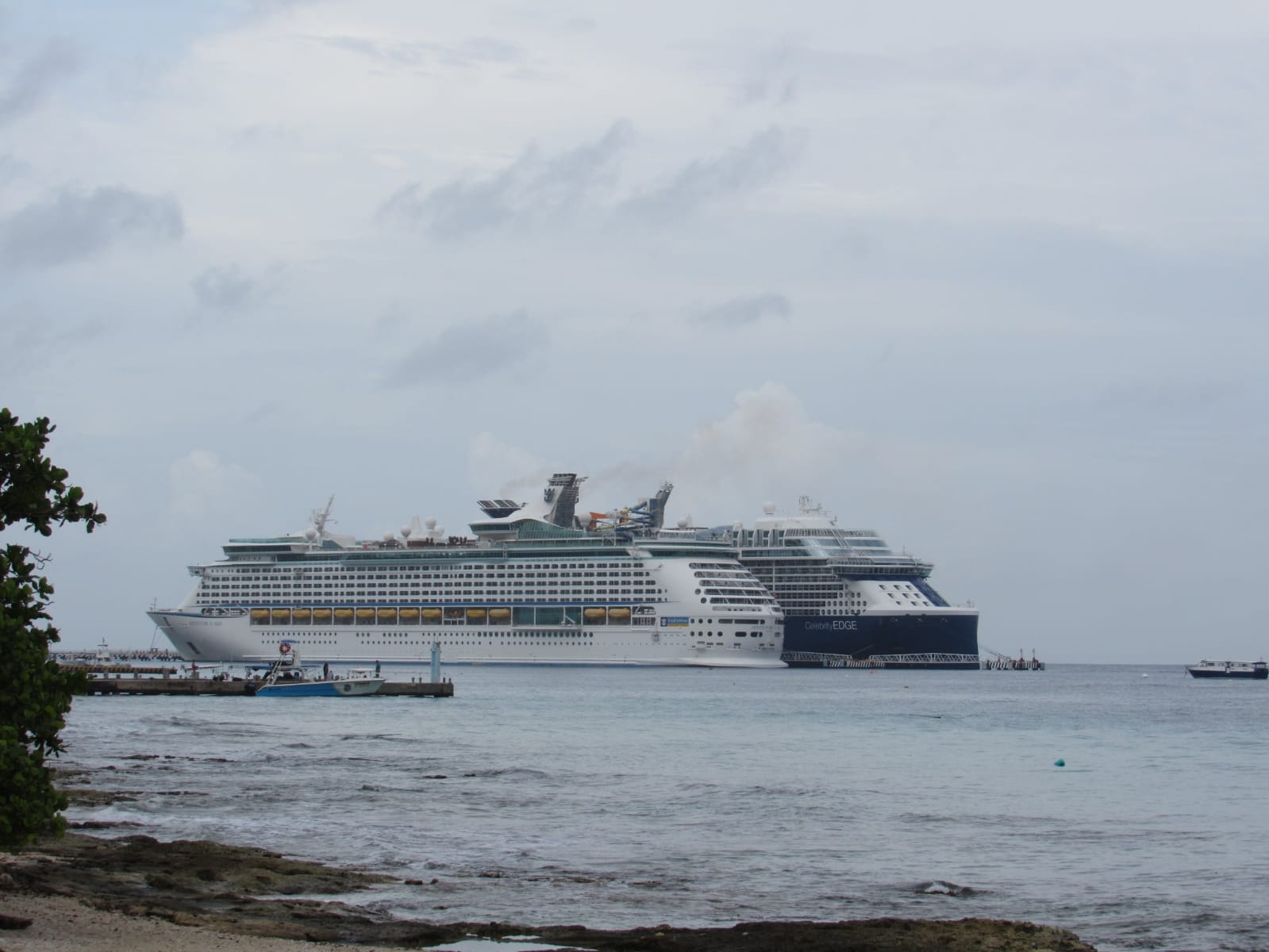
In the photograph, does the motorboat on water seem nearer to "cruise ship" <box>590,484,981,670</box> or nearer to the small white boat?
"cruise ship" <box>590,484,981,670</box>

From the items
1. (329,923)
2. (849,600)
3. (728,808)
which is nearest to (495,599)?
(849,600)

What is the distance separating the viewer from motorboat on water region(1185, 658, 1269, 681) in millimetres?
149750

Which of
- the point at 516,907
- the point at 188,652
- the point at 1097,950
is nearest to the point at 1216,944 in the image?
the point at 1097,950

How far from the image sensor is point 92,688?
83.4m

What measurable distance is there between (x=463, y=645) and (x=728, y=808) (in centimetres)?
8927

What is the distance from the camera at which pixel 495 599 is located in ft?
399

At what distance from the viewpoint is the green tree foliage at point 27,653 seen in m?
15.4

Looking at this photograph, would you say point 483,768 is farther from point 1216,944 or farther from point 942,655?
point 942,655

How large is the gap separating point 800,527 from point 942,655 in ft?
49.2

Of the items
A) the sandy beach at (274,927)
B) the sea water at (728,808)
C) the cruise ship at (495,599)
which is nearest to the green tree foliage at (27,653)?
the sandy beach at (274,927)

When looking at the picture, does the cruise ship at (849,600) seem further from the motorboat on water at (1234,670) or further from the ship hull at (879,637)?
the motorboat on water at (1234,670)

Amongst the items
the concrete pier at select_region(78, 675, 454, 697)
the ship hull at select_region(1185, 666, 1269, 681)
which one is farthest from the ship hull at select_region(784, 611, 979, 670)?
the concrete pier at select_region(78, 675, 454, 697)

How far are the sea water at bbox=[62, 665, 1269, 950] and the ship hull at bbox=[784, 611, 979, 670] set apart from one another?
51.2m

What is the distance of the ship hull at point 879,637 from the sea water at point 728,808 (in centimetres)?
5122
